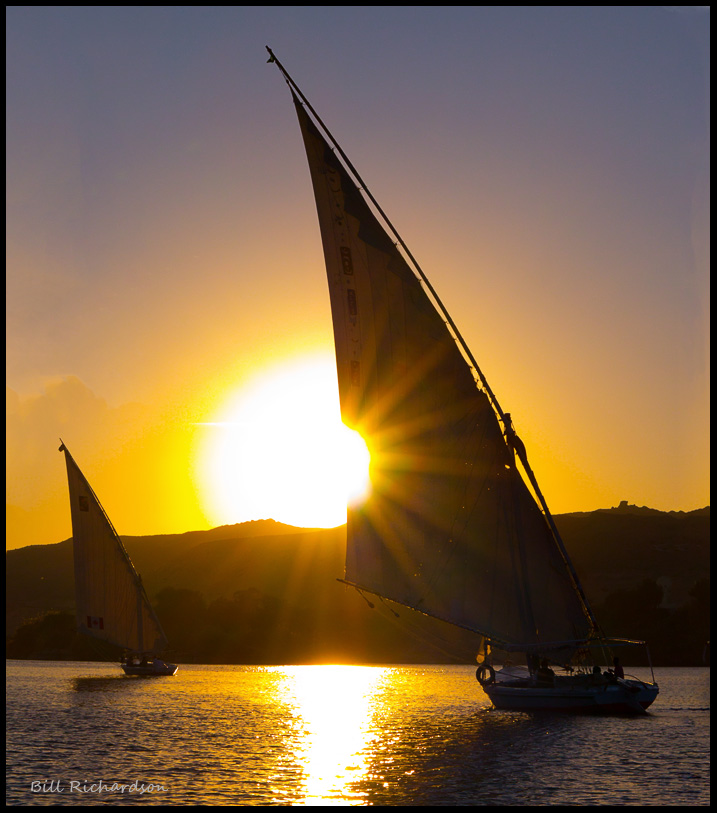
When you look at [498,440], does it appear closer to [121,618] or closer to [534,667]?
[534,667]

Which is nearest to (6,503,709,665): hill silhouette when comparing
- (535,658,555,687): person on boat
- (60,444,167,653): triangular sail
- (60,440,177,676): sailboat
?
(60,440,177,676): sailboat

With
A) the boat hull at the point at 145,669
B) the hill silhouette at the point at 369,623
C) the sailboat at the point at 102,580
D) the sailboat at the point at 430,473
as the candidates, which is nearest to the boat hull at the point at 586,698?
the sailboat at the point at 430,473

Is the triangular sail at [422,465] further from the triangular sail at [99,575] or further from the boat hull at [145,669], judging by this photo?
the boat hull at [145,669]

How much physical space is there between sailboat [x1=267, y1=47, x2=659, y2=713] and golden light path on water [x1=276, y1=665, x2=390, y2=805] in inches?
284

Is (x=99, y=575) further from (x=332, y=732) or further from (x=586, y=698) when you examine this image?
(x=586, y=698)

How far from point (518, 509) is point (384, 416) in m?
8.66

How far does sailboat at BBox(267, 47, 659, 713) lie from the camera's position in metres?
42.8

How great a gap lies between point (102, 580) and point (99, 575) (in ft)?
2.39

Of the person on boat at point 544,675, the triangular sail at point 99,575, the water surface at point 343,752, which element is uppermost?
the triangular sail at point 99,575

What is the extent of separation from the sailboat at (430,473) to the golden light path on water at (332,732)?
7.20 metres

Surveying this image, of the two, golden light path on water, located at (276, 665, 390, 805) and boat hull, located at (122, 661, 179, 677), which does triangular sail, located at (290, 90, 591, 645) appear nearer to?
golden light path on water, located at (276, 665, 390, 805)

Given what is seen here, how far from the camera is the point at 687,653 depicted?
4860 inches

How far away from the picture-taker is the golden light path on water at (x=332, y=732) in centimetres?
3262

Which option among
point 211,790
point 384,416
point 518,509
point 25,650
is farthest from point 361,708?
point 25,650
